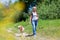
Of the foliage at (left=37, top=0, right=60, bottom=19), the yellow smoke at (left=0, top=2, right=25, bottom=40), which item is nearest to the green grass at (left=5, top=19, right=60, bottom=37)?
the foliage at (left=37, top=0, right=60, bottom=19)

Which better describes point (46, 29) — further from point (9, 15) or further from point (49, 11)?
point (9, 15)

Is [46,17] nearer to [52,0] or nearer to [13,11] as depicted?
[52,0]

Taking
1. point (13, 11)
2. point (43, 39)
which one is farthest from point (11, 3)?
point (43, 39)

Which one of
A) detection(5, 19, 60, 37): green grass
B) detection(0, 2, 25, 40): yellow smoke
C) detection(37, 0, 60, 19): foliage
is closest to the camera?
detection(0, 2, 25, 40): yellow smoke

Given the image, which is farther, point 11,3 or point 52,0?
point 52,0

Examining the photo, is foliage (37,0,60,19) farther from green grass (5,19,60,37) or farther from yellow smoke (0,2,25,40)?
yellow smoke (0,2,25,40)

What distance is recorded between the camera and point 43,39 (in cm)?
1108

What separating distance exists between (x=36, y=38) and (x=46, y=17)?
310 inches

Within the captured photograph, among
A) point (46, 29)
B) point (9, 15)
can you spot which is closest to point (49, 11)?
point (46, 29)

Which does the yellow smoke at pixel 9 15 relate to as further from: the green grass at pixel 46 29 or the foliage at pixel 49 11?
the foliage at pixel 49 11

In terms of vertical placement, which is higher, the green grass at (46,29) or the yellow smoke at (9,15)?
the yellow smoke at (9,15)

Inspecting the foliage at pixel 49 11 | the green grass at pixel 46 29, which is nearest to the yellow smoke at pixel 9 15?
the green grass at pixel 46 29

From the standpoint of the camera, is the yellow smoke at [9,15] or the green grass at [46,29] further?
the green grass at [46,29]

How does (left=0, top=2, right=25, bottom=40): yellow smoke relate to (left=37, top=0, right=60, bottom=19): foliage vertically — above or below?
above
